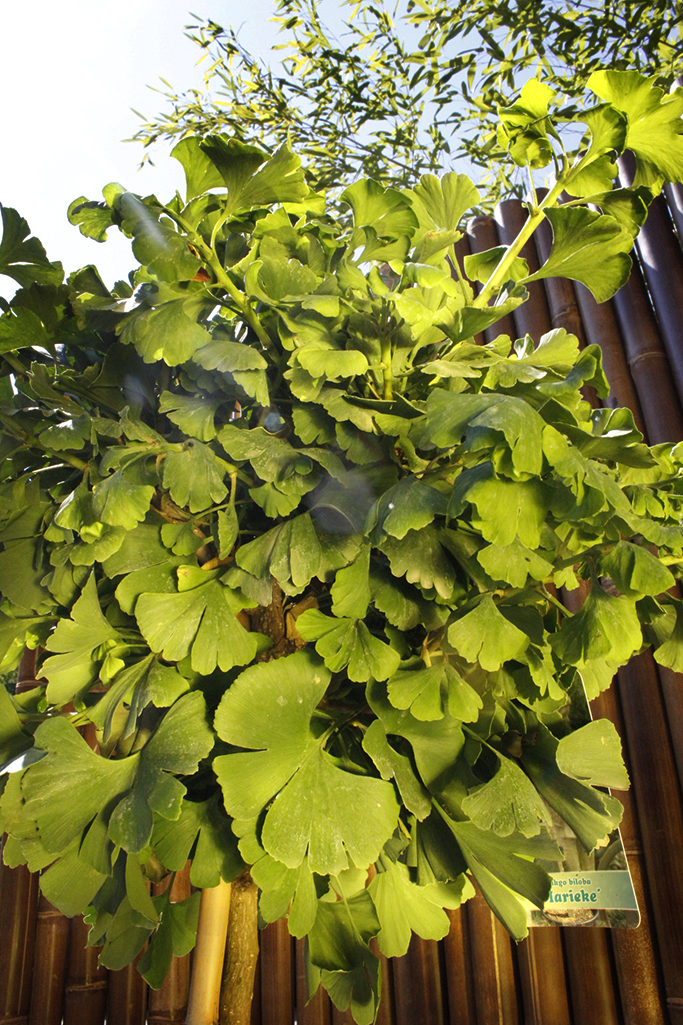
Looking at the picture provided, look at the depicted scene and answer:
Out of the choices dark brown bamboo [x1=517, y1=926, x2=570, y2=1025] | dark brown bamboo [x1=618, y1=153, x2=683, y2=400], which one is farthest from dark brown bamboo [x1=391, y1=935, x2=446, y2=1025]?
dark brown bamboo [x1=618, y1=153, x2=683, y2=400]

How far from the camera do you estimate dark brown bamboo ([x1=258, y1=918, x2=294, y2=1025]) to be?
0.93 metres

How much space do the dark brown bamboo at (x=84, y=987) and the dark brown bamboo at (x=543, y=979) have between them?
1.79 feet

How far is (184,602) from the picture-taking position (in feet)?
1.46

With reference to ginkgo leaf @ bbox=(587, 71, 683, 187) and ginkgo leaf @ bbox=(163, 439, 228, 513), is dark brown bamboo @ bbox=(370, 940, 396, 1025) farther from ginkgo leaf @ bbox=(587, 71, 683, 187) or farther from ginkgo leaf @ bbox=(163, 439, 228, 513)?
ginkgo leaf @ bbox=(587, 71, 683, 187)

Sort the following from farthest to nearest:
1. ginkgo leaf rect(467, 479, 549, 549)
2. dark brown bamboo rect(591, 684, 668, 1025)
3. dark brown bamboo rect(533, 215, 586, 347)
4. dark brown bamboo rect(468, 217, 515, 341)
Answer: dark brown bamboo rect(468, 217, 515, 341) → dark brown bamboo rect(533, 215, 586, 347) → dark brown bamboo rect(591, 684, 668, 1025) → ginkgo leaf rect(467, 479, 549, 549)

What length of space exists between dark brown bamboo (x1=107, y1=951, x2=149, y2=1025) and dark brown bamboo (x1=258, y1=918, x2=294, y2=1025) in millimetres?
161

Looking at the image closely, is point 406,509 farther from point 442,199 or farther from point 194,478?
point 442,199

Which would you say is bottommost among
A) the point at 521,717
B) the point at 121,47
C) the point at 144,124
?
the point at 521,717

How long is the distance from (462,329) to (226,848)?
0.35 metres

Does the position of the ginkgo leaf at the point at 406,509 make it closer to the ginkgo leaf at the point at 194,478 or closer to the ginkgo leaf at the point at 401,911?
the ginkgo leaf at the point at 194,478

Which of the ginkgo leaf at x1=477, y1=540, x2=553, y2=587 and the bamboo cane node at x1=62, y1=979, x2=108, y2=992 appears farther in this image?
the bamboo cane node at x1=62, y1=979, x2=108, y2=992

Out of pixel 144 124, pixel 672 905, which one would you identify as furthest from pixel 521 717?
pixel 144 124

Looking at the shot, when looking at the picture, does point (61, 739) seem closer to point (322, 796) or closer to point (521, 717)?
point (322, 796)

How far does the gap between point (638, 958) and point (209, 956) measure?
54 centimetres
